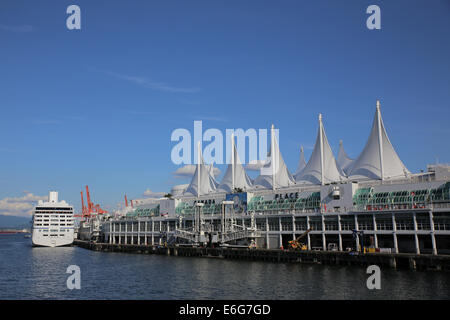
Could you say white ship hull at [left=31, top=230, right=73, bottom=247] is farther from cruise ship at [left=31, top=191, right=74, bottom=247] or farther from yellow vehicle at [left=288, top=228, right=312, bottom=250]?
yellow vehicle at [left=288, top=228, right=312, bottom=250]

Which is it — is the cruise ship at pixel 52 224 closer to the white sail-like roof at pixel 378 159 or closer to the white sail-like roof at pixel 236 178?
the white sail-like roof at pixel 236 178

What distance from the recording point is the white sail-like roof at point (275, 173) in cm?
9406

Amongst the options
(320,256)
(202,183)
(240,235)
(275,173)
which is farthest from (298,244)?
(202,183)

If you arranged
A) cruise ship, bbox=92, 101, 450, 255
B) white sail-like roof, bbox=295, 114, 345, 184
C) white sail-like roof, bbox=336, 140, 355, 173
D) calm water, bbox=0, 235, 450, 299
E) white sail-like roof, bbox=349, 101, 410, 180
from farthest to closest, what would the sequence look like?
1. white sail-like roof, bbox=336, 140, 355, 173
2. white sail-like roof, bbox=295, 114, 345, 184
3. white sail-like roof, bbox=349, 101, 410, 180
4. cruise ship, bbox=92, 101, 450, 255
5. calm water, bbox=0, 235, 450, 299

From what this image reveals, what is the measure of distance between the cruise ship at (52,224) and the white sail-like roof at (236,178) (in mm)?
44451

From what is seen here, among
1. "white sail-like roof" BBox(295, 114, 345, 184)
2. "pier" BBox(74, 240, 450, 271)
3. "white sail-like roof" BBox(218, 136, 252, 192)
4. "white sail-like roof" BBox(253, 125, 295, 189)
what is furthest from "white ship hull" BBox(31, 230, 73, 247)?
"white sail-like roof" BBox(295, 114, 345, 184)

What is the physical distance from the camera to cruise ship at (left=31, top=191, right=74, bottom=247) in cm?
10819

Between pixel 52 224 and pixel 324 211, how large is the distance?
79212 mm

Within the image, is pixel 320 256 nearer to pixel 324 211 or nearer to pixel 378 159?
pixel 324 211

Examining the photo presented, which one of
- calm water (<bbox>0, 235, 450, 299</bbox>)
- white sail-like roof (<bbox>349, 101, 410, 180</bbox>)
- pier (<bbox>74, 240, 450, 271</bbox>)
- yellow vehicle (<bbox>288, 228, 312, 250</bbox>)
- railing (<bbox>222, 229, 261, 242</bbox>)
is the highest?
white sail-like roof (<bbox>349, 101, 410, 180</bbox>)

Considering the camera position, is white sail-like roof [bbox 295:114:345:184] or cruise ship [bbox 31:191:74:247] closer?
white sail-like roof [bbox 295:114:345:184]

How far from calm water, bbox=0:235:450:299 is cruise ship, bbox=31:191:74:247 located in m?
54.5

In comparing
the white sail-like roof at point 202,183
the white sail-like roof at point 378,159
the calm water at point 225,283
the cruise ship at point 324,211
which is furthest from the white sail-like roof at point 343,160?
the calm water at point 225,283
